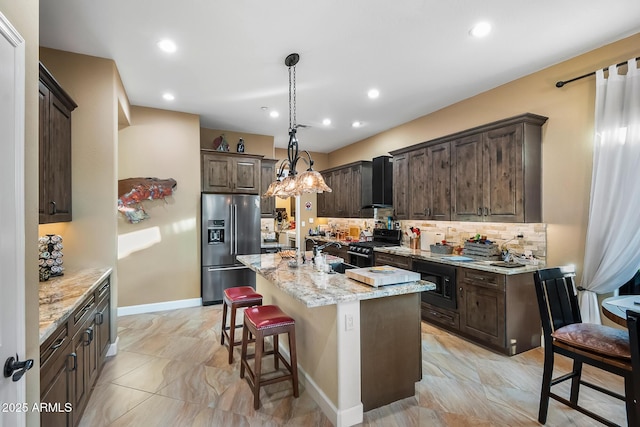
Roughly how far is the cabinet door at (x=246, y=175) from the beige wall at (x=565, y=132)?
3855 millimetres

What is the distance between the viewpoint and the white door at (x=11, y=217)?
3.44 ft

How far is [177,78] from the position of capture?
3621 mm

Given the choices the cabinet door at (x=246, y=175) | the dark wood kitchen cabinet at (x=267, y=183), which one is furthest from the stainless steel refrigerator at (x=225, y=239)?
the dark wood kitchen cabinet at (x=267, y=183)

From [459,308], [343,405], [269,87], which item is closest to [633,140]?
[459,308]

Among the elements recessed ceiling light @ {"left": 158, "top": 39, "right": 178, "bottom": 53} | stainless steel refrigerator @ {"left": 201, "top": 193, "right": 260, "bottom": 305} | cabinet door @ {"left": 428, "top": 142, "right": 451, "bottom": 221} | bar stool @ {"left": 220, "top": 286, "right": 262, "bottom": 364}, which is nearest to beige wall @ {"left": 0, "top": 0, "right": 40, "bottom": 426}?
recessed ceiling light @ {"left": 158, "top": 39, "right": 178, "bottom": 53}

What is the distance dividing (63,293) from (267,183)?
13.5ft

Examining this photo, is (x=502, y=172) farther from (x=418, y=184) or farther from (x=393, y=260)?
(x=393, y=260)

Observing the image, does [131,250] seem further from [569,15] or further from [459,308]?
[569,15]

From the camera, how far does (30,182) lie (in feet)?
4.10

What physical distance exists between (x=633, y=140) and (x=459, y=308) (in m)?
2.31

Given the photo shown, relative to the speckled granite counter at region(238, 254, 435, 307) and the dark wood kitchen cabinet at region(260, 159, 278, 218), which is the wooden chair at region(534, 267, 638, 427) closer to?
the speckled granite counter at region(238, 254, 435, 307)

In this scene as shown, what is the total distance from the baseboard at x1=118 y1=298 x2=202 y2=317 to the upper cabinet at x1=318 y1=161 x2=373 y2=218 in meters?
3.41

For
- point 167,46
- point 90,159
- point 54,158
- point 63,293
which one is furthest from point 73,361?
point 167,46

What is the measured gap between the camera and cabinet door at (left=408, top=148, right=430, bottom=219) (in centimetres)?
450
